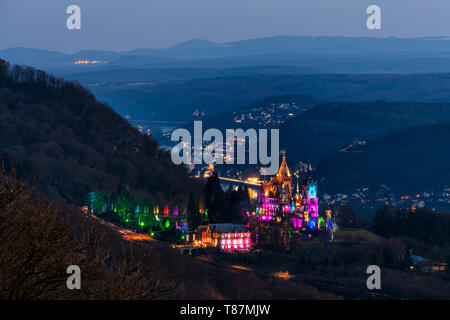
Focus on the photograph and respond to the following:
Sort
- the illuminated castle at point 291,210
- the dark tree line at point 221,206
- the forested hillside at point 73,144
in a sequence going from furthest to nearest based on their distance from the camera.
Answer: the forested hillside at point 73,144 < the dark tree line at point 221,206 < the illuminated castle at point 291,210

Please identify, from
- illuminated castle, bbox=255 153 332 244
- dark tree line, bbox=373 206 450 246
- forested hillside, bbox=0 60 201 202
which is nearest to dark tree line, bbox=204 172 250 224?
illuminated castle, bbox=255 153 332 244

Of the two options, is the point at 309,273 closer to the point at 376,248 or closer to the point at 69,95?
the point at 376,248

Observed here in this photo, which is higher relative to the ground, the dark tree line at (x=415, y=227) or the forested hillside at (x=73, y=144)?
the forested hillside at (x=73, y=144)

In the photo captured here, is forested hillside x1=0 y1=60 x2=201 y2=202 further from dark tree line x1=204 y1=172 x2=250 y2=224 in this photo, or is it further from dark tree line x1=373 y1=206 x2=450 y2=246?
dark tree line x1=373 y1=206 x2=450 y2=246

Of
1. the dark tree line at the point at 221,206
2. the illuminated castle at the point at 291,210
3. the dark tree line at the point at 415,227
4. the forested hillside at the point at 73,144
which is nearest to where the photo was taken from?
the illuminated castle at the point at 291,210

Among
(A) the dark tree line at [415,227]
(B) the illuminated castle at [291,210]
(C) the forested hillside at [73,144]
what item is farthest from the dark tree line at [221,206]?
(C) the forested hillside at [73,144]

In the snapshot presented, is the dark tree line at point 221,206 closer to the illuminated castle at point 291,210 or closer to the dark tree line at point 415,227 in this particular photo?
the illuminated castle at point 291,210

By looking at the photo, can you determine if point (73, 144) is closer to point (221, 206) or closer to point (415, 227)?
point (221, 206)
